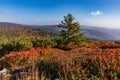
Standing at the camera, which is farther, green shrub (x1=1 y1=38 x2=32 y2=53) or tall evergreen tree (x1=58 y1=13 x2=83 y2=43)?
tall evergreen tree (x1=58 y1=13 x2=83 y2=43)

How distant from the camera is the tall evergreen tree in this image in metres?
36.7

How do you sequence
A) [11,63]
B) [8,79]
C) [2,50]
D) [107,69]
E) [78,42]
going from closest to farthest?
[107,69], [8,79], [11,63], [2,50], [78,42]

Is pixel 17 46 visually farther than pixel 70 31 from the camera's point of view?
No

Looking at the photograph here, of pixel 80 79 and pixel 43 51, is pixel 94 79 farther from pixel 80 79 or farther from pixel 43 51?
pixel 43 51

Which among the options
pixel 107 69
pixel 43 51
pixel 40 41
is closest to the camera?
pixel 107 69

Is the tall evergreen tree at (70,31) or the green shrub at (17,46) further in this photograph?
the tall evergreen tree at (70,31)

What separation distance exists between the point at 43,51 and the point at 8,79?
9.89 metres

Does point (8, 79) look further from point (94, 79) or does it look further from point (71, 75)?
point (94, 79)

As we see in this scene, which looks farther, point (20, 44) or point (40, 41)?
point (40, 41)

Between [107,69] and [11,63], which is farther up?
[107,69]

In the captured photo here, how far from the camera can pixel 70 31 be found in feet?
126

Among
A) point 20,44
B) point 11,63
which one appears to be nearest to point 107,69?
point 11,63

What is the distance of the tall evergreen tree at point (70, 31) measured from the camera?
36666 millimetres

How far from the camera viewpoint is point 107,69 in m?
9.18
